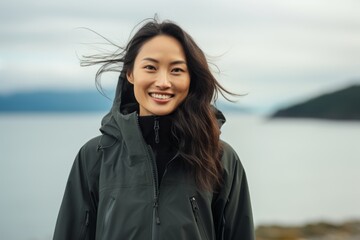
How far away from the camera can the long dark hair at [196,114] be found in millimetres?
2383

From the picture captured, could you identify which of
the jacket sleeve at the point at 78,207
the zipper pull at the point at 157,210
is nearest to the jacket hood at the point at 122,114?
the jacket sleeve at the point at 78,207

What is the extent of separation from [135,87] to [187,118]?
222 mm

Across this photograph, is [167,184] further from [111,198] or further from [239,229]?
[239,229]

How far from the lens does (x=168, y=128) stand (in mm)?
2393

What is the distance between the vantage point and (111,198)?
2.32 meters

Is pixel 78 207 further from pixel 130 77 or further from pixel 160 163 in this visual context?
pixel 130 77

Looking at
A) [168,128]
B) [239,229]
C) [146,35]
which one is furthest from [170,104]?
[239,229]

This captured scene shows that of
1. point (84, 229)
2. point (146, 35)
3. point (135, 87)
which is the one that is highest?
point (146, 35)

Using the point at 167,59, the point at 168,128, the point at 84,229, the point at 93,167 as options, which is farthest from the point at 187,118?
the point at 84,229

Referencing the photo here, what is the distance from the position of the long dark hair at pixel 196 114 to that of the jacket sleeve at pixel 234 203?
4cm

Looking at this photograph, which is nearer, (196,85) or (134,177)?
(134,177)

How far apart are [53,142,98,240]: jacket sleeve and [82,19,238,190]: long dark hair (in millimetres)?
373

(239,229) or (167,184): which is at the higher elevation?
(167,184)

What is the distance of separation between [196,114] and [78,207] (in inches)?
22.0
